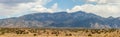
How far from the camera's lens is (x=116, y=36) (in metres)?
64.8

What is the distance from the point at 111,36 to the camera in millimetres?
64438

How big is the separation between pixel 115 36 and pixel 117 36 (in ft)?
1.81

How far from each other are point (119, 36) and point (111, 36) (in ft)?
5.77

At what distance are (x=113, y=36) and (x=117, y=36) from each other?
3.34ft

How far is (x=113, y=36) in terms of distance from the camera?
211ft

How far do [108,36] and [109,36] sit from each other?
20 cm

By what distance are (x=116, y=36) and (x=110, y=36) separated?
4.09 ft

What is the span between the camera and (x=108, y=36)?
64.9 m

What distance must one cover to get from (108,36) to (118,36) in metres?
2.00

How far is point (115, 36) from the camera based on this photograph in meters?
64.6

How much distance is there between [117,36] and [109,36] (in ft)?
5.31

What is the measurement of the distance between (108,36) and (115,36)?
4.56ft

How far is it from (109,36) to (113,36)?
85cm
